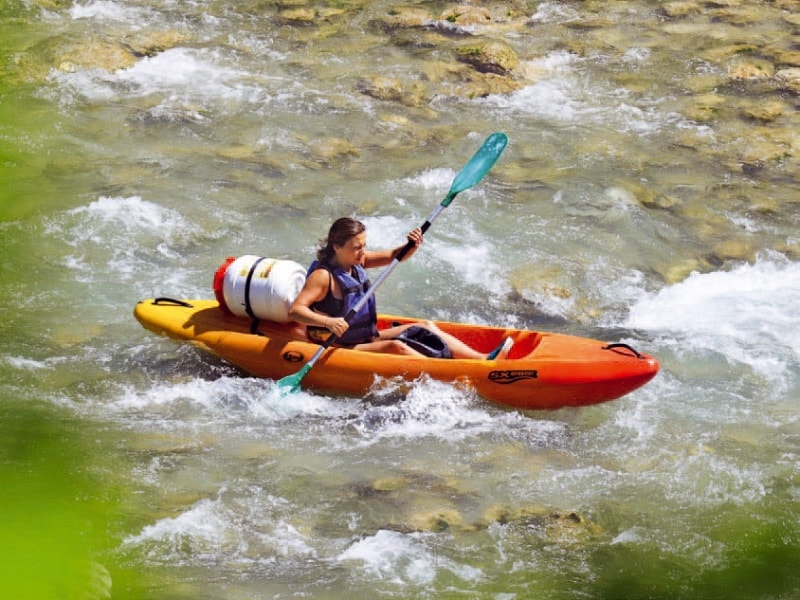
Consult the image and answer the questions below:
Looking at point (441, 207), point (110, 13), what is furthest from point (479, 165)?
point (110, 13)

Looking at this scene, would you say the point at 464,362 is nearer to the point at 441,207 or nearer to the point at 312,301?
the point at 312,301

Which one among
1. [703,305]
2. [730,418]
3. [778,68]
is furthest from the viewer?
[778,68]

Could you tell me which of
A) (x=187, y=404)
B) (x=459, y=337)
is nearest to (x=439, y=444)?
(x=459, y=337)

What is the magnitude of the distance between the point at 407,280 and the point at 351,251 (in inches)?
70.1

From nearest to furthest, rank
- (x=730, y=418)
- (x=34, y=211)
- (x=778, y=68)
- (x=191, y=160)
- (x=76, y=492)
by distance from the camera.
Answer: (x=76, y=492) < (x=730, y=418) < (x=34, y=211) < (x=191, y=160) < (x=778, y=68)

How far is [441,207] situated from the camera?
21.7 feet

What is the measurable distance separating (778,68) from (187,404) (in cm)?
734

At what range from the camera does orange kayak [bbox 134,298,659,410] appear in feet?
18.6

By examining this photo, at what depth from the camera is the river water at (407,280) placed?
469cm

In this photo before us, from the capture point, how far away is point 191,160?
29.4 ft

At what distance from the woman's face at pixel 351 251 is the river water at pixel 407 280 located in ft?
2.40

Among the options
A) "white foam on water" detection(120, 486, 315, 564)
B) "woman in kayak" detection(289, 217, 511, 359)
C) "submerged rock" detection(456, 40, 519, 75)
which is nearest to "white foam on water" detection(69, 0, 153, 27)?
"submerged rock" detection(456, 40, 519, 75)

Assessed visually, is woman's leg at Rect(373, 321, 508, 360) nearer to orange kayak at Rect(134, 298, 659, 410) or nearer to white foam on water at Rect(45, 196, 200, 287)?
orange kayak at Rect(134, 298, 659, 410)

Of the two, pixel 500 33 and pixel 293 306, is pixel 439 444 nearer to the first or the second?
pixel 293 306
